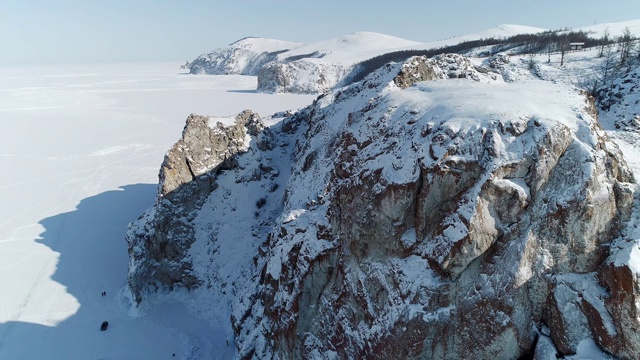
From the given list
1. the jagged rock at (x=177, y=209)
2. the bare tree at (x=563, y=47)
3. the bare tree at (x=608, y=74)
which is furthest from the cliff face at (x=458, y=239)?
the bare tree at (x=563, y=47)

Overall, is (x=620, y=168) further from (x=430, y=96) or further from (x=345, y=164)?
(x=345, y=164)

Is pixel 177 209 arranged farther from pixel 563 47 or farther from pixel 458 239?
pixel 563 47

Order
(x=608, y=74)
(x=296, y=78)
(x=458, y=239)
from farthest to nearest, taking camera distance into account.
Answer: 1. (x=296, y=78)
2. (x=608, y=74)
3. (x=458, y=239)

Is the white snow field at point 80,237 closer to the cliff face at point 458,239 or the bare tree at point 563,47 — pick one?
the cliff face at point 458,239

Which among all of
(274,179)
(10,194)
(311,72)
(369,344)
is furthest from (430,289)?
(311,72)

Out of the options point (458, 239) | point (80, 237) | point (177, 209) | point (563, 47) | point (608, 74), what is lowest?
point (80, 237)

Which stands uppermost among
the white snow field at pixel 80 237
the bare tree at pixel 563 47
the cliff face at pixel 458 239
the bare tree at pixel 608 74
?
the bare tree at pixel 563 47

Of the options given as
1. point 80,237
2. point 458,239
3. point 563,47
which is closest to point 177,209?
point 80,237
